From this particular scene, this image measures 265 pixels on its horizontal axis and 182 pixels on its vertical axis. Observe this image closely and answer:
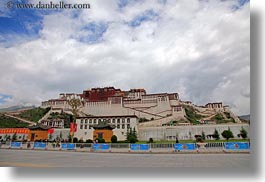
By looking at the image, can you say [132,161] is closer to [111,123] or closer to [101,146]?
[101,146]

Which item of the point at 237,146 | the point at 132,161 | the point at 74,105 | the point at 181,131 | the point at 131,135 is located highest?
the point at 74,105

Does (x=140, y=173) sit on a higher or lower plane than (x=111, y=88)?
lower

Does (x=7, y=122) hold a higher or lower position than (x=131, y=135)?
higher

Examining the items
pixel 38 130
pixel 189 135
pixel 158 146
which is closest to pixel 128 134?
pixel 189 135

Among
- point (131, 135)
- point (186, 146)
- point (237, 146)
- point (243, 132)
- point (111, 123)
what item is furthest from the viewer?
point (111, 123)

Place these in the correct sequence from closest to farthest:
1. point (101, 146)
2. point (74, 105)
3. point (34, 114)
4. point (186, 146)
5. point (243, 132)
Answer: point (186, 146)
point (101, 146)
point (243, 132)
point (74, 105)
point (34, 114)

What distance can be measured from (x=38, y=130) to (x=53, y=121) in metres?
9.92

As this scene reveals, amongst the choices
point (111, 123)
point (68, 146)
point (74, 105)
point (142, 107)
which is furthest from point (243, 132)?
point (74, 105)

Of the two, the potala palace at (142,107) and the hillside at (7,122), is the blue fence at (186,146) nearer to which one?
the hillside at (7,122)

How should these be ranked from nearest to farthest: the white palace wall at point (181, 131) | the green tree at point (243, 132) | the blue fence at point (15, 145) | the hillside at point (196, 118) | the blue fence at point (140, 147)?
1. the blue fence at point (140, 147)
2. the blue fence at point (15, 145)
3. the green tree at point (243, 132)
4. the white palace wall at point (181, 131)
5. the hillside at point (196, 118)

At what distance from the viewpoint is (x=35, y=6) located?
19.0ft

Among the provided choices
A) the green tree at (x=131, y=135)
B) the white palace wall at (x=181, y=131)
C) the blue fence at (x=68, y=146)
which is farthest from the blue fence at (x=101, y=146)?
the white palace wall at (x=181, y=131)

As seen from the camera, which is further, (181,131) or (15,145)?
(181,131)

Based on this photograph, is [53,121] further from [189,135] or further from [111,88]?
[189,135]
